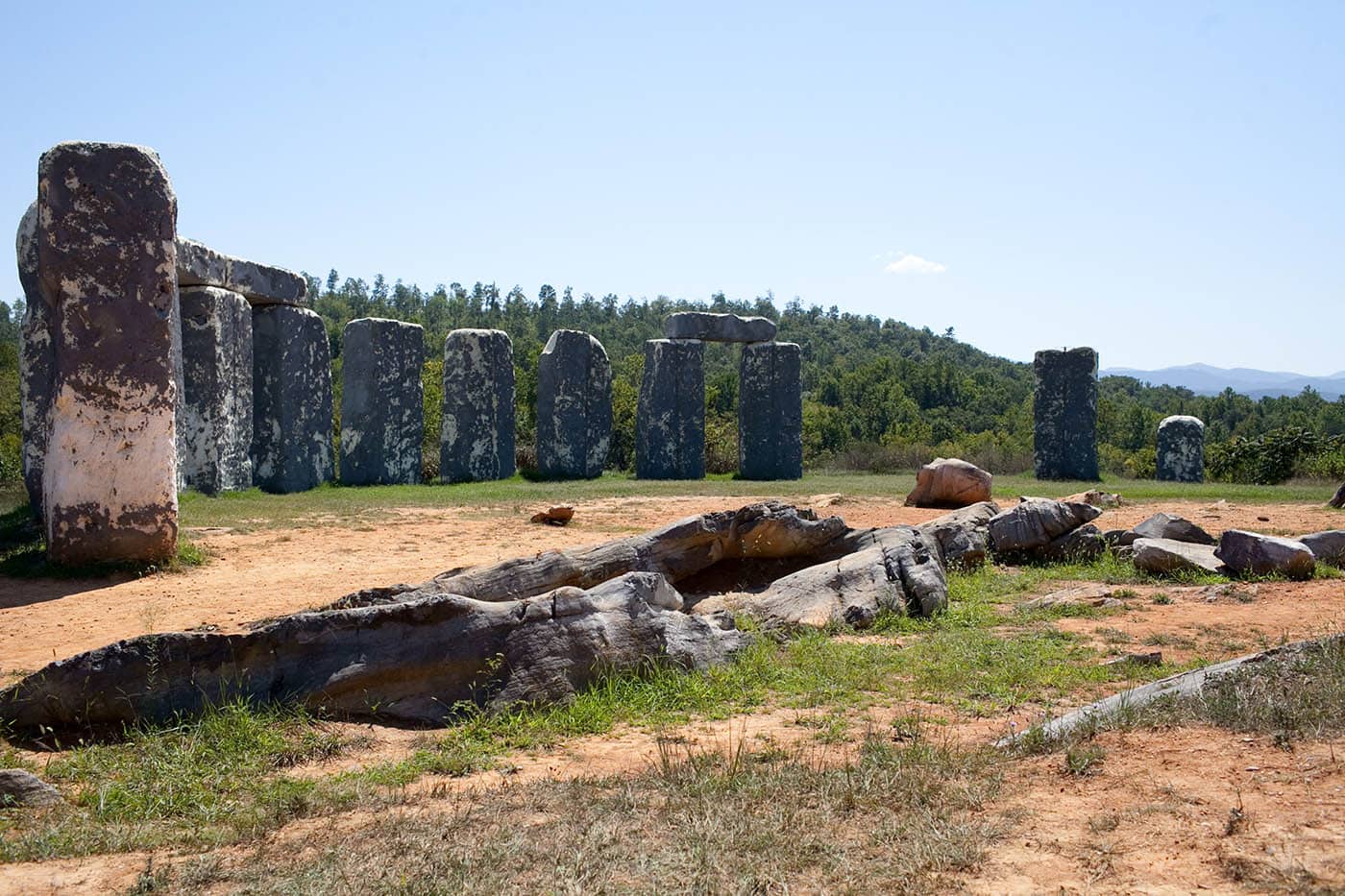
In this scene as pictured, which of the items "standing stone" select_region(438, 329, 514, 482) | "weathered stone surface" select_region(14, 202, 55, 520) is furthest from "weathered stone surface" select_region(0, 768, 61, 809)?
"standing stone" select_region(438, 329, 514, 482)

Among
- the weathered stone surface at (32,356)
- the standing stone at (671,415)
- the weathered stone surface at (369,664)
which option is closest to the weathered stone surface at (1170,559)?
the weathered stone surface at (369,664)

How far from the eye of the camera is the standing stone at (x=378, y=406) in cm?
1908

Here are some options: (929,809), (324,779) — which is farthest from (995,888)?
(324,779)

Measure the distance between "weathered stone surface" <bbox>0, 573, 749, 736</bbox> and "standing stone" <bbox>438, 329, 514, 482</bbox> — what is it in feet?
48.1

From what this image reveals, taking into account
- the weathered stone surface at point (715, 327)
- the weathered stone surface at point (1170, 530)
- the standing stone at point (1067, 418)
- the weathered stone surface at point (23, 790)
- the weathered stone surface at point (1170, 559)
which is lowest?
the weathered stone surface at point (23, 790)

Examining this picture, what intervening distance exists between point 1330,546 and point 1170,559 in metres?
1.37

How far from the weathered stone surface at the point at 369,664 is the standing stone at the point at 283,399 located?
12436mm

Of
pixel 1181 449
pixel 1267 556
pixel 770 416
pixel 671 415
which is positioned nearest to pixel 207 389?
pixel 671 415

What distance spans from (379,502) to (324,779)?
11.1m

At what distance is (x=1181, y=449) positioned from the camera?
22125mm

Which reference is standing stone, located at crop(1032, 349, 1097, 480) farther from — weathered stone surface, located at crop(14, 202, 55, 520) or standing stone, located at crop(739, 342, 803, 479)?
weathered stone surface, located at crop(14, 202, 55, 520)

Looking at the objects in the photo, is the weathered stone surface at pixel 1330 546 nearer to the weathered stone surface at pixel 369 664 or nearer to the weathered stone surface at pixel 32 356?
the weathered stone surface at pixel 369 664

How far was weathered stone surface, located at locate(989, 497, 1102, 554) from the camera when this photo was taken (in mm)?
9758

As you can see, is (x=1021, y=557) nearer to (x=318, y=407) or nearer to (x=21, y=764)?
(x=21, y=764)
